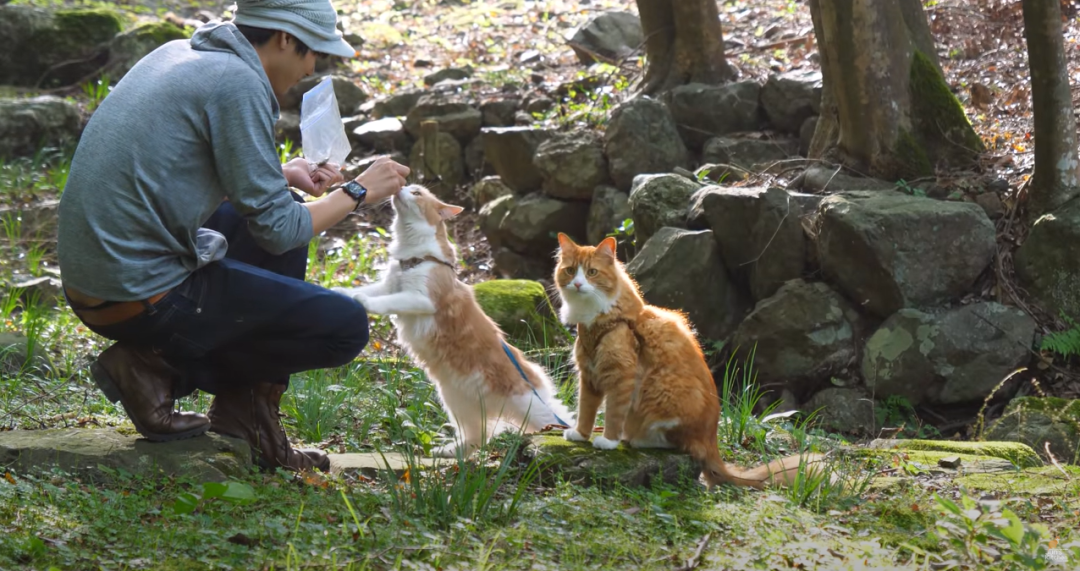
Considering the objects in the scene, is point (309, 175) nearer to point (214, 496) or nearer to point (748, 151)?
Answer: point (214, 496)

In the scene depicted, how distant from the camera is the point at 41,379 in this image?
17.4 feet

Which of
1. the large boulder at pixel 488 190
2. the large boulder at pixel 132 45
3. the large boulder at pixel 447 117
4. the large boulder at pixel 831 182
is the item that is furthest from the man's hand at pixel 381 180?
the large boulder at pixel 132 45

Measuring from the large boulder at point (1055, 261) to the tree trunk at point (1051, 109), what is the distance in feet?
0.57

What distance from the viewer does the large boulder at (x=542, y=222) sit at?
874 centimetres

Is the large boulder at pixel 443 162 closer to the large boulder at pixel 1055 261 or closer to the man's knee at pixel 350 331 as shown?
the large boulder at pixel 1055 261

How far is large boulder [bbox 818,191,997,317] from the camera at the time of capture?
5.92m

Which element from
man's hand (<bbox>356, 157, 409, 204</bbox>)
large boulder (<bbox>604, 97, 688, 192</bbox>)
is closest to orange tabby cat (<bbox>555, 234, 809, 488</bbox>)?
man's hand (<bbox>356, 157, 409, 204</bbox>)

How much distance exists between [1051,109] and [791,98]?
240 cm

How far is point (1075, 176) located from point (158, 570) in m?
5.90

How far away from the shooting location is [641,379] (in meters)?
3.85

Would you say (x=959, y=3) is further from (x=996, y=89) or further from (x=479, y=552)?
(x=479, y=552)

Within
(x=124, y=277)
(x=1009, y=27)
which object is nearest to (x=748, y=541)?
(x=124, y=277)

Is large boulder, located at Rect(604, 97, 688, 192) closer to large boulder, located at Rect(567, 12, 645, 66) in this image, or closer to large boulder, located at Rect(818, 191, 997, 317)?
large boulder, located at Rect(818, 191, 997, 317)

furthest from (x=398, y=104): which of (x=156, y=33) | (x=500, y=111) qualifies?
(x=156, y=33)
